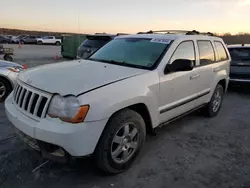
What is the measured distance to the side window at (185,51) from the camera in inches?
159

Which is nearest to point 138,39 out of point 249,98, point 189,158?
point 189,158

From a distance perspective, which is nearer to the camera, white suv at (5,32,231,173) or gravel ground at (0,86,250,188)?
white suv at (5,32,231,173)

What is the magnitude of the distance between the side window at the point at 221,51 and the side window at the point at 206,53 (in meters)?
0.32

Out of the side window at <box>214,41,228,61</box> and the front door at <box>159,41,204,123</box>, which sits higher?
the side window at <box>214,41,228,61</box>

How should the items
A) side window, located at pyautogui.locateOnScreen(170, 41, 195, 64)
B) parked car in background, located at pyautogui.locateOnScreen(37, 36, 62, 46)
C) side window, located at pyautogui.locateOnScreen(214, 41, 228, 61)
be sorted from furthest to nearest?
parked car in background, located at pyautogui.locateOnScreen(37, 36, 62, 46)
side window, located at pyautogui.locateOnScreen(214, 41, 228, 61)
side window, located at pyautogui.locateOnScreen(170, 41, 195, 64)

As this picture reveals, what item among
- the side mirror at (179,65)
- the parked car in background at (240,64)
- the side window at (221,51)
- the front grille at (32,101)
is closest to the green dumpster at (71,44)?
the parked car in background at (240,64)

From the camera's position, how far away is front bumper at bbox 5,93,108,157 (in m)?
2.63

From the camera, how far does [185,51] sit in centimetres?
429

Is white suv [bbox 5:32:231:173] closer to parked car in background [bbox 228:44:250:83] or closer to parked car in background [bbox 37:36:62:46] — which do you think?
parked car in background [bbox 228:44:250:83]

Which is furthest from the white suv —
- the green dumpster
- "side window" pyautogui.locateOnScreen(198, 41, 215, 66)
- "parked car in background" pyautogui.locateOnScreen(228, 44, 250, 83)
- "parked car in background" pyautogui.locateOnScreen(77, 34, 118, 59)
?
the green dumpster

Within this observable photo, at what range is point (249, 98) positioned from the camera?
24.5 ft

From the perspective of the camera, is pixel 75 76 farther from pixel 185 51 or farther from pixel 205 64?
pixel 205 64

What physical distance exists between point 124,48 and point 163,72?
3.13 feet

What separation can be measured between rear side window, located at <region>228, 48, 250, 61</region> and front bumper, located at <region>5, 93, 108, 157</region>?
6.50 m
